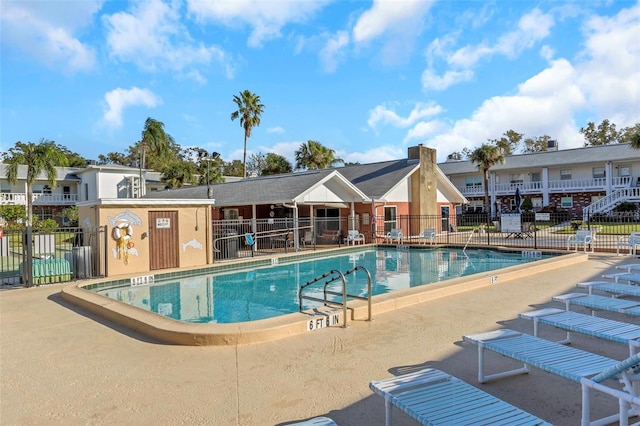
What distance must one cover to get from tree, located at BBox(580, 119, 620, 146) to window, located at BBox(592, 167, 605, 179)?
85.8 feet

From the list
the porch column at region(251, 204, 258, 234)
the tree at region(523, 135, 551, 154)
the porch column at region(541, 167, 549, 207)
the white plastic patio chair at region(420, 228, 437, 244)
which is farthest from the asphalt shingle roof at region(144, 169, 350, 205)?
the tree at region(523, 135, 551, 154)

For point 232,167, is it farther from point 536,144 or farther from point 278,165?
point 536,144

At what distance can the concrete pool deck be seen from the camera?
13.9 ft

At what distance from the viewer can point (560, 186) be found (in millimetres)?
41094

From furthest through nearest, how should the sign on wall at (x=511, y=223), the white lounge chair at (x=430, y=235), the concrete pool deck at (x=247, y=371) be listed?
1. the white lounge chair at (x=430, y=235)
2. the sign on wall at (x=511, y=223)
3. the concrete pool deck at (x=247, y=371)

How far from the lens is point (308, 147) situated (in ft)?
146

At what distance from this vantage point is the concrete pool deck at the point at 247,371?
166 inches

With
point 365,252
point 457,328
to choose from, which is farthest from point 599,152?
point 457,328

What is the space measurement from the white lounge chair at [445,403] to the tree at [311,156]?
40785mm

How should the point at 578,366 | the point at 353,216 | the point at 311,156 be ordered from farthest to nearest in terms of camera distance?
the point at 311,156 → the point at 353,216 → the point at 578,366

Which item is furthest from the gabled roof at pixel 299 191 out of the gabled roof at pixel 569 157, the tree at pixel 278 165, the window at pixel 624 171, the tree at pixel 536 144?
the tree at pixel 536 144

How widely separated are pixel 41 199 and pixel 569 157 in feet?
168

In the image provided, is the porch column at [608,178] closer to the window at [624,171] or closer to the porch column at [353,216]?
the window at [624,171]

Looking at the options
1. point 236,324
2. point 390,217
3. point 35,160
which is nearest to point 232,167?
point 35,160
